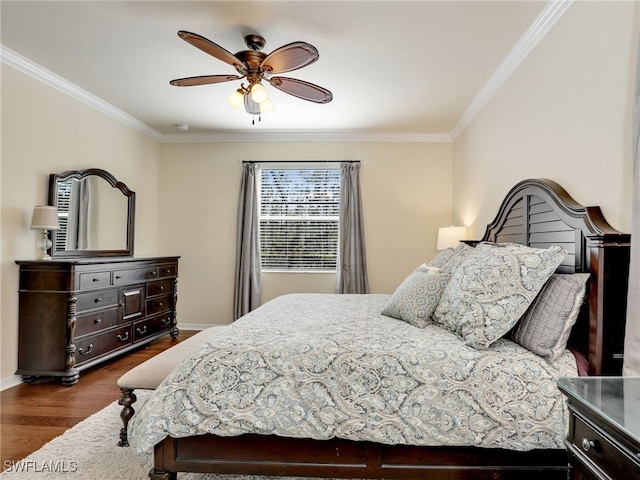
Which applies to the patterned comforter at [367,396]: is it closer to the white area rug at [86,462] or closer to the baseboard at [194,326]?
the white area rug at [86,462]

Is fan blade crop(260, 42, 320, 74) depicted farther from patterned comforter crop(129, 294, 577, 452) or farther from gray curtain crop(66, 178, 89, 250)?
gray curtain crop(66, 178, 89, 250)

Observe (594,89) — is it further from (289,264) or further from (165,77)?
(289,264)

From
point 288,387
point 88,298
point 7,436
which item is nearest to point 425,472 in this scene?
point 288,387

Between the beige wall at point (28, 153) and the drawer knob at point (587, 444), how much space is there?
3674 mm

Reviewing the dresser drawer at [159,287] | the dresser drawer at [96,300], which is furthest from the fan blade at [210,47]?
the dresser drawer at [159,287]

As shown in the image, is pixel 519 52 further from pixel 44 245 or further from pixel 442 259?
pixel 44 245

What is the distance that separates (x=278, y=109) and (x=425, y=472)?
3543 mm

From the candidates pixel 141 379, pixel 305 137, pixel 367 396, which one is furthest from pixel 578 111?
pixel 305 137

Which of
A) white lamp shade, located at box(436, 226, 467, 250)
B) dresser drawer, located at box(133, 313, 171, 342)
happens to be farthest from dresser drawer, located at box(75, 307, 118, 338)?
white lamp shade, located at box(436, 226, 467, 250)

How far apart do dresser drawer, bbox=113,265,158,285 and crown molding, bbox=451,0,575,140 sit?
12.3 ft

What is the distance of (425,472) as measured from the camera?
1.56 m

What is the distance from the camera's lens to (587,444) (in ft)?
3.33

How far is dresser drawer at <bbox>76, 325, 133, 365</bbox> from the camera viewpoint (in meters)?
3.16

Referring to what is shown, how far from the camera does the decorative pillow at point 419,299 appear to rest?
2078 millimetres
